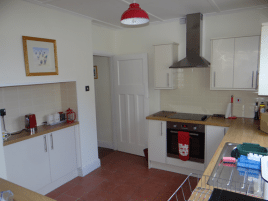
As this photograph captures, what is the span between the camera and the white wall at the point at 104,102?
4848 millimetres

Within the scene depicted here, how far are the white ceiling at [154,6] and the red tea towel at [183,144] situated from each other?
1917 millimetres

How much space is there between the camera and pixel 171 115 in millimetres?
3850

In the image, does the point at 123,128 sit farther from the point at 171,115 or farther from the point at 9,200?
the point at 9,200

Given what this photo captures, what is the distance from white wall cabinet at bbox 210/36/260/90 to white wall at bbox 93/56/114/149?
2.29 meters

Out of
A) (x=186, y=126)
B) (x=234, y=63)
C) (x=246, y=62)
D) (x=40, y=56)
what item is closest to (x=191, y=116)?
(x=186, y=126)

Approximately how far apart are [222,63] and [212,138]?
1.18 m

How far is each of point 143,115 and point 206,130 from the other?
1.44 m

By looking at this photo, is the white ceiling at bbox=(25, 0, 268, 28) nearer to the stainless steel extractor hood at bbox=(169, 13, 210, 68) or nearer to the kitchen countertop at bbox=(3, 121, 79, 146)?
the stainless steel extractor hood at bbox=(169, 13, 210, 68)

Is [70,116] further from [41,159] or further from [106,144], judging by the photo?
[106,144]

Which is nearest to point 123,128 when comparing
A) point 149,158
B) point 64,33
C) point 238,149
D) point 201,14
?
point 149,158

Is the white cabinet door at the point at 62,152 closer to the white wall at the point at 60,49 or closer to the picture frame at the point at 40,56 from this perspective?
the white wall at the point at 60,49

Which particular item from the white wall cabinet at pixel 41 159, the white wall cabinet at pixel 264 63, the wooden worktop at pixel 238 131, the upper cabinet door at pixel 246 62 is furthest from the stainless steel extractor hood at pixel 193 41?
the white wall cabinet at pixel 41 159

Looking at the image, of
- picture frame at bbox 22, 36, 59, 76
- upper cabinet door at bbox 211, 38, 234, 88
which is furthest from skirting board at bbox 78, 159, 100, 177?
upper cabinet door at bbox 211, 38, 234, 88

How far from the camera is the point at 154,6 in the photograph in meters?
3.10
